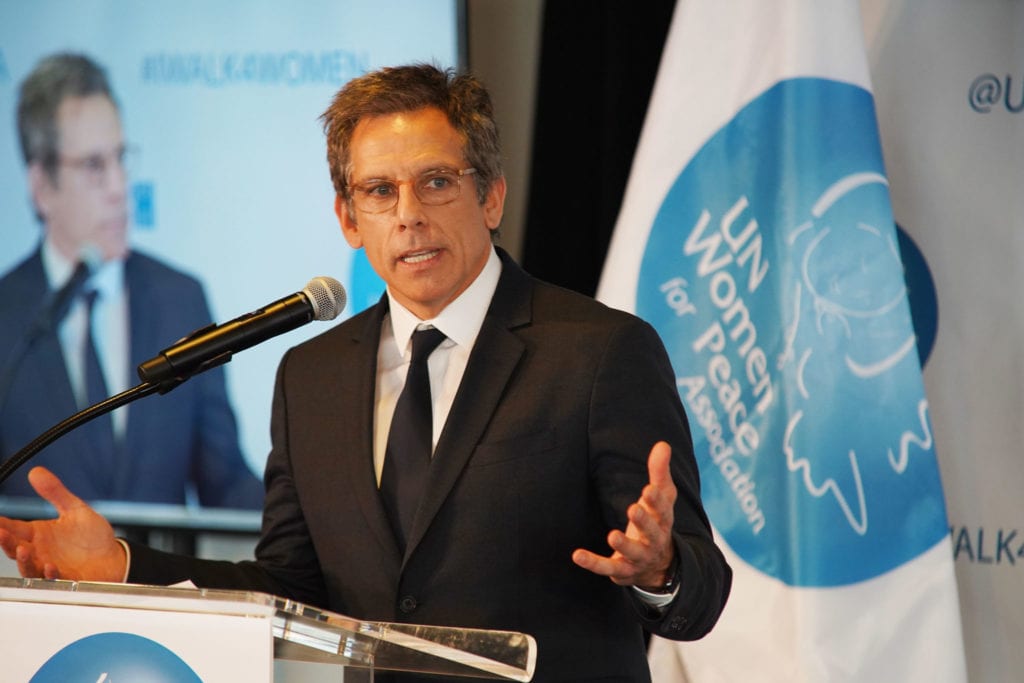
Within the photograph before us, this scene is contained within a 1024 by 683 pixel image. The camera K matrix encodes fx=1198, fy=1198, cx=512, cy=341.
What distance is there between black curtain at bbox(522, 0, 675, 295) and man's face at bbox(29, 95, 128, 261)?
1.27 meters

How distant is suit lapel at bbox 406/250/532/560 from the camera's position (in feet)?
6.13

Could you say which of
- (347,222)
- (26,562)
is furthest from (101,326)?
(26,562)

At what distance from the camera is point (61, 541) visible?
1.75 m

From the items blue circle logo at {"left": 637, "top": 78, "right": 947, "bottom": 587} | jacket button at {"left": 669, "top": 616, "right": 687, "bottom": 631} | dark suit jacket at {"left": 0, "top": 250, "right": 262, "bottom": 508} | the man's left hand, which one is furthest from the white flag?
dark suit jacket at {"left": 0, "top": 250, "right": 262, "bottom": 508}

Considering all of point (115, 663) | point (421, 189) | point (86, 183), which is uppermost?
point (86, 183)

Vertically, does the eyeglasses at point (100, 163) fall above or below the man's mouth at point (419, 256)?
above

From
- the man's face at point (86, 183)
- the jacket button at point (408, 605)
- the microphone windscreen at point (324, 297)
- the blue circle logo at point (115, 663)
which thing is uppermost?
the man's face at point (86, 183)

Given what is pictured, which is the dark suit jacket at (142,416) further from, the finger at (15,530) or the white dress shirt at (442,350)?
the finger at (15,530)

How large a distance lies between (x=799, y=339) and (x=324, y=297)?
137 centimetres

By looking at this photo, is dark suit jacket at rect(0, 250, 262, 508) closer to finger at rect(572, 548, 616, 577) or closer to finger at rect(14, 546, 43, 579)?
finger at rect(14, 546, 43, 579)

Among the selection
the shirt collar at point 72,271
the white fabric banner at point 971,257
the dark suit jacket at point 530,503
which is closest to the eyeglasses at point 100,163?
the shirt collar at point 72,271

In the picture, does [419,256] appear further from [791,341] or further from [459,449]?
[791,341]

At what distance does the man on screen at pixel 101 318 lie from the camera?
3.54 metres

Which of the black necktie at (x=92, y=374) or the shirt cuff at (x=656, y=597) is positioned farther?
the black necktie at (x=92, y=374)
